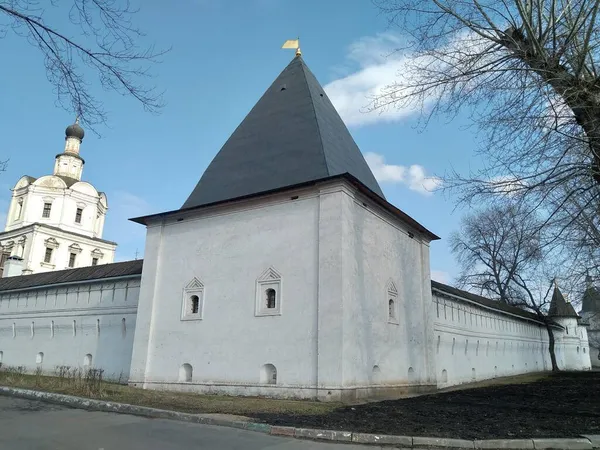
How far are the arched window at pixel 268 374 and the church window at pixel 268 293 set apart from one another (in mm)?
1476

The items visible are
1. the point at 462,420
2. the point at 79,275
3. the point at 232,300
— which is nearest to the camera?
the point at 462,420

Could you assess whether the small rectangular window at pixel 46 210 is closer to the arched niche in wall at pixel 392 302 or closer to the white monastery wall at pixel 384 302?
the white monastery wall at pixel 384 302

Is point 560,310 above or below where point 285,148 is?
below

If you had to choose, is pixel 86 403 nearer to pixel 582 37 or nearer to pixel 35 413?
pixel 35 413

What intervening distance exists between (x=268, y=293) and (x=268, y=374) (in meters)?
2.31

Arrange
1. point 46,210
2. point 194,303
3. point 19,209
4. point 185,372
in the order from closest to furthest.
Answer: point 185,372 < point 194,303 < point 46,210 < point 19,209

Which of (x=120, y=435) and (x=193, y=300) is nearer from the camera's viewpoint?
(x=120, y=435)

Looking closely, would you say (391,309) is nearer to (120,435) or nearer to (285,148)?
(285,148)

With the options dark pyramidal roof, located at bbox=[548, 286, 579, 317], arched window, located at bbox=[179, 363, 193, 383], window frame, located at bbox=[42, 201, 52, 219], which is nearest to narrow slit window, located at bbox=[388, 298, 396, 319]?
arched window, located at bbox=[179, 363, 193, 383]

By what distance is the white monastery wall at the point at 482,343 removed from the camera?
22016 mm

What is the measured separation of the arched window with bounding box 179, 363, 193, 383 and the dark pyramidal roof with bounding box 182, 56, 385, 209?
5349 mm

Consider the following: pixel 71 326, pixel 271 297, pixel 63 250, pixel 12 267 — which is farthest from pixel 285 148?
pixel 63 250

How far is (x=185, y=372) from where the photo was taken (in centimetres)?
1508

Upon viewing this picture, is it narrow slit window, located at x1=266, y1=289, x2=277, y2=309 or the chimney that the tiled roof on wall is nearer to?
the chimney
